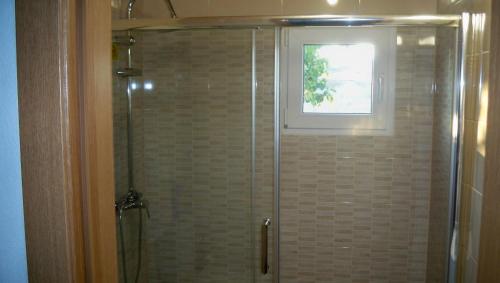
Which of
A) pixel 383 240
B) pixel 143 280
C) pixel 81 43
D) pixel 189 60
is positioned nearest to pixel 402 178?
pixel 383 240

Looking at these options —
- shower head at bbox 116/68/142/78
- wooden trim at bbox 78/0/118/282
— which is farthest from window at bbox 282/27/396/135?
wooden trim at bbox 78/0/118/282

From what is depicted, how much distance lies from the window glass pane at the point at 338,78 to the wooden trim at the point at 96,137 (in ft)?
6.01

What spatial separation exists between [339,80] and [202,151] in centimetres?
91

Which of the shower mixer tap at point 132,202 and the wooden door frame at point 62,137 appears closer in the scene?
the wooden door frame at point 62,137

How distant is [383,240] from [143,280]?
4.64 feet

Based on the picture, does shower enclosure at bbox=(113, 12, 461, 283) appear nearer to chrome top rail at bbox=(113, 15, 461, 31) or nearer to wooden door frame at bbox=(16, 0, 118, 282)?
chrome top rail at bbox=(113, 15, 461, 31)

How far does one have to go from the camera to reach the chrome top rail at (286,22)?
5.42 feet

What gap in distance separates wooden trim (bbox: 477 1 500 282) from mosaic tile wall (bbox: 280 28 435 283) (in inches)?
63.3

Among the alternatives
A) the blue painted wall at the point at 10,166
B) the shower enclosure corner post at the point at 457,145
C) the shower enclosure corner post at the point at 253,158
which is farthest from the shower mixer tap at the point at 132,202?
the shower enclosure corner post at the point at 457,145

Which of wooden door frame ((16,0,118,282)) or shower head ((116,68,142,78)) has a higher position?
shower head ((116,68,142,78))

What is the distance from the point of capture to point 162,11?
90.7 inches

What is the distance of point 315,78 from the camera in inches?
92.0

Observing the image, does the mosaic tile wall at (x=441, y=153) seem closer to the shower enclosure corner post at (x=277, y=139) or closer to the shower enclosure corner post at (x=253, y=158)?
the shower enclosure corner post at (x=277, y=139)

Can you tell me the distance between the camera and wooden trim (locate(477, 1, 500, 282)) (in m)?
0.67
